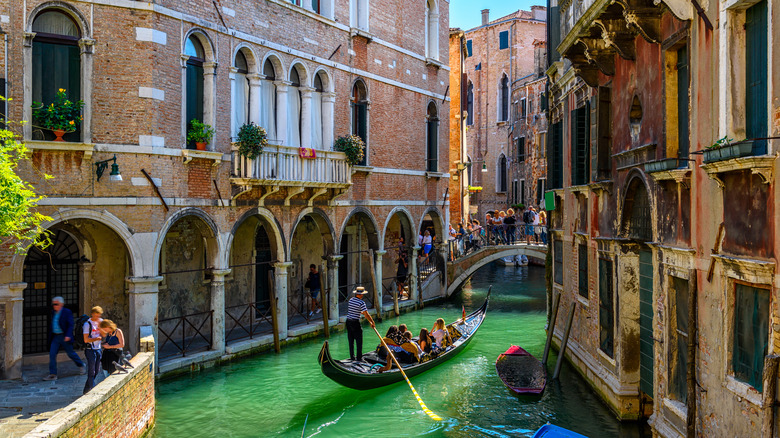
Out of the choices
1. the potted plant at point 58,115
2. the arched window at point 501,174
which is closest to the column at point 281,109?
the potted plant at point 58,115

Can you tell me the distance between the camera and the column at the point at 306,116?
15.8 meters

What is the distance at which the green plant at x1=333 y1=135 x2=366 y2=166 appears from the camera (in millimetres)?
16391

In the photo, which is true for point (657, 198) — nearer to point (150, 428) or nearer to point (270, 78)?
point (150, 428)

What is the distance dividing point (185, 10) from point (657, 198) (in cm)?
862

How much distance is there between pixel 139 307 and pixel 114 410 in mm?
3814

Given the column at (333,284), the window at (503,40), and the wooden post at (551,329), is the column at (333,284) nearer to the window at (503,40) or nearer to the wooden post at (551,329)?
the wooden post at (551,329)

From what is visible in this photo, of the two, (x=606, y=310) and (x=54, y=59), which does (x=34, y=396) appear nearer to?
(x=54, y=59)

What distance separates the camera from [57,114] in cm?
1061

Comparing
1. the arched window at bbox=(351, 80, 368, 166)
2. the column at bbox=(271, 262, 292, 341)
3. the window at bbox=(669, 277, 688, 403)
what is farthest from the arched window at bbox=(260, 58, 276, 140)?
the window at bbox=(669, 277, 688, 403)

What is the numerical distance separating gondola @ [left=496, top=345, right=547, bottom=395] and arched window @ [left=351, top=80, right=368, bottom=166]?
691 cm

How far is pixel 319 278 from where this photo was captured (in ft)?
56.6

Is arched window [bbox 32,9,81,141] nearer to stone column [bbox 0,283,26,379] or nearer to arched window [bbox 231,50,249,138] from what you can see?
stone column [bbox 0,283,26,379]

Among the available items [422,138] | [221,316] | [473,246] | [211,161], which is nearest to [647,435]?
[221,316]

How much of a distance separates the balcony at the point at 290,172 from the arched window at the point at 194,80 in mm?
1048
